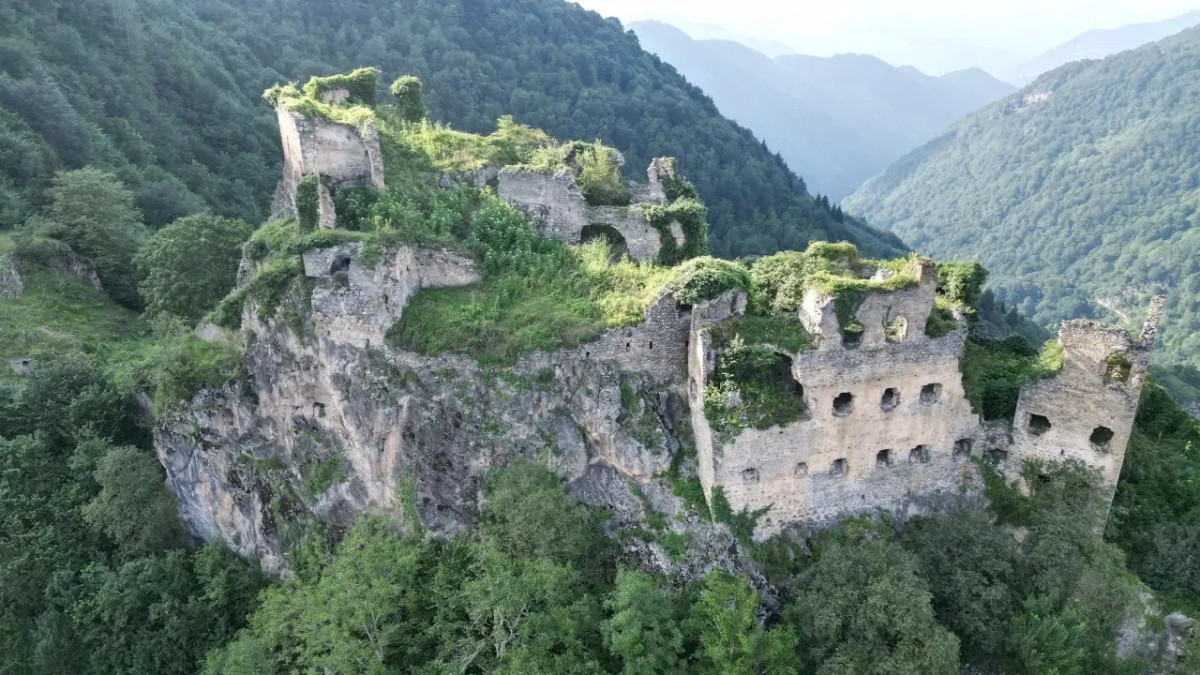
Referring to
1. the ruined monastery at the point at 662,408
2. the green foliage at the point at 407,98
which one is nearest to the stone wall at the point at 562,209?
the ruined monastery at the point at 662,408

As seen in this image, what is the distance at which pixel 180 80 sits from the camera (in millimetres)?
58969

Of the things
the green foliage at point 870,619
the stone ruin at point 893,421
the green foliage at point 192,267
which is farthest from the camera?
the green foliage at point 192,267

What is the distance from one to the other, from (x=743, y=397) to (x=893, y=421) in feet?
15.0

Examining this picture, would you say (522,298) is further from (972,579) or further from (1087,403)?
(1087,403)

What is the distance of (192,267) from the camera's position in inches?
1286

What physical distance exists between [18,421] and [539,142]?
73.0 feet

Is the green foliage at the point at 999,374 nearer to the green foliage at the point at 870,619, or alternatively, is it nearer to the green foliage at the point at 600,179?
the green foliage at the point at 870,619

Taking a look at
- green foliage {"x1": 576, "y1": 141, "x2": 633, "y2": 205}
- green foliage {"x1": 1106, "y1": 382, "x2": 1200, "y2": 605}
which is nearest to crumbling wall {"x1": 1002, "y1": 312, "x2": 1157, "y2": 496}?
green foliage {"x1": 1106, "y1": 382, "x2": 1200, "y2": 605}

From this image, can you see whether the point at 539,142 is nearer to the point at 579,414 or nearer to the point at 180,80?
the point at 579,414

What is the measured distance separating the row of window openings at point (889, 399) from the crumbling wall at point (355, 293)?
1267cm

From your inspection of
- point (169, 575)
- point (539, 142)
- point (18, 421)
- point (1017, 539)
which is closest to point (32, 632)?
point (169, 575)

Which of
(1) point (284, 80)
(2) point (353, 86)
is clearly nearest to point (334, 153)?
(2) point (353, 86)

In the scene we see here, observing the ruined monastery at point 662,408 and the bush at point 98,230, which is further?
the bush at point 98,230

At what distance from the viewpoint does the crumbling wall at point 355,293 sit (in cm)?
2072
